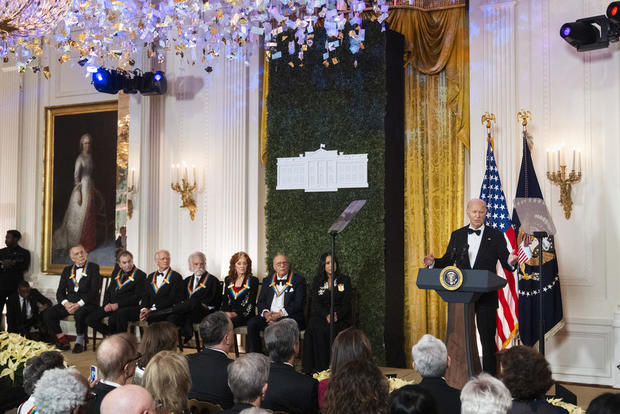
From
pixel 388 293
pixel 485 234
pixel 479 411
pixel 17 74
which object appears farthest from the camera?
pixel 17 74

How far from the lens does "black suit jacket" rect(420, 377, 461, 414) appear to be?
3237 millimetres

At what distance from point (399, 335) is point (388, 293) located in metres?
0.52

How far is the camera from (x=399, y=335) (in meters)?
8.12

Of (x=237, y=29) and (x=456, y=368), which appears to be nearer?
(x=456, y=368)

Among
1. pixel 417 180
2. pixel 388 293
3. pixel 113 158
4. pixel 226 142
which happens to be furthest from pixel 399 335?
pixel 113 158

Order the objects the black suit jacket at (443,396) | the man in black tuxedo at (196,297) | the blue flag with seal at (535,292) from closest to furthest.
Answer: the black suit jacket at (443,396) → the blue flag with seal at (535,292) → the man in black tuxedo at (196,297)

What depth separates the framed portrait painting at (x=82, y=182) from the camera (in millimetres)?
10211

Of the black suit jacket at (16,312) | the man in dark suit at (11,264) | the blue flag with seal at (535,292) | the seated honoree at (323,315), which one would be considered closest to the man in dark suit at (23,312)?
the black suit jacket at (16,312)

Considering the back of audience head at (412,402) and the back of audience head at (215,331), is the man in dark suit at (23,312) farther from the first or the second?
the back of audience head at (412,402)

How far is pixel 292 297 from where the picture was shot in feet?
26.2

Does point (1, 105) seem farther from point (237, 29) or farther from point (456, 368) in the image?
point (456, 368)

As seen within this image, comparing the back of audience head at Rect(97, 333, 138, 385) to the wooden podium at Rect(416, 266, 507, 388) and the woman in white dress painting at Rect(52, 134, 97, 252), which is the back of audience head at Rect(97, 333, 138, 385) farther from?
the woman in white dress painting at Rect(52, 134, 97, 252)

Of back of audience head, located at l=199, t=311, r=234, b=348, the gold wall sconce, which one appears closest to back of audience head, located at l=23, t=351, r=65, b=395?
back of audience head, located at l=199, t=311, r=234, b=348

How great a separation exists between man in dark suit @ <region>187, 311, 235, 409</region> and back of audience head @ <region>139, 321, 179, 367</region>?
15 cm
